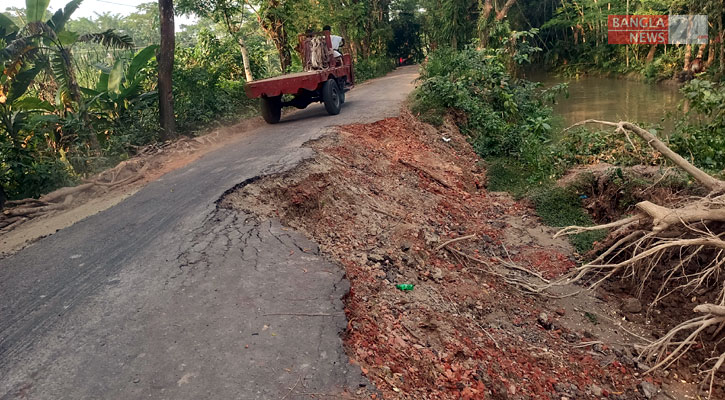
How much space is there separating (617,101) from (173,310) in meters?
22.0

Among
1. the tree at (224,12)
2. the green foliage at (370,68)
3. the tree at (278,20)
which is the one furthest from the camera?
the green foliage at (370,68)

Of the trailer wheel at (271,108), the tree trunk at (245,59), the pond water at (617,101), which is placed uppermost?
the tree trunk at (245,59)

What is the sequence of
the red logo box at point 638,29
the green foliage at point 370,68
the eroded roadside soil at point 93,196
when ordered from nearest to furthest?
the eroded roadside soil at point 93,196
the red logo box at point 638,29
the green foliage at point 370,68

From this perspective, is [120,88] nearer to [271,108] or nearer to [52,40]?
[52,40]

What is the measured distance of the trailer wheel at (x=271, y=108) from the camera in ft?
38.5

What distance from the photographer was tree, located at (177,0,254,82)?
14938 mm

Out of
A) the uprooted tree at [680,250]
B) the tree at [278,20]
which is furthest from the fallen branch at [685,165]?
the tree at [278,20]

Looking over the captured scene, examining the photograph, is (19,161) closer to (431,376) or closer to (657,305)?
(431,376)

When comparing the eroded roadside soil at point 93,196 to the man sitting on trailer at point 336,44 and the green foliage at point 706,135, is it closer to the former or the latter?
the man sitting on trailer at point 336,44

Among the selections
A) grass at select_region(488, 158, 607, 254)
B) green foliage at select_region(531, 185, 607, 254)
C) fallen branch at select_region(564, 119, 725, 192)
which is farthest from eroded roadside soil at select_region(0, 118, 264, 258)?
fallen branch at select_region(564, 119, 725, 192)

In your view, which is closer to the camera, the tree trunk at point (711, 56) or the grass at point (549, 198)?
the grass at point (549, 198)

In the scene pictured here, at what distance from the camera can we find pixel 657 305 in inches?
217

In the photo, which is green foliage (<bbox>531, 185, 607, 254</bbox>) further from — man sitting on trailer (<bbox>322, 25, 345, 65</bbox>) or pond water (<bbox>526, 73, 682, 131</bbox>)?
pond water (<bbox>526, 73, 682, 131</bbox>)

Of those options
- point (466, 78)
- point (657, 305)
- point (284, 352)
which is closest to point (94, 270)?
point (284, 352)
